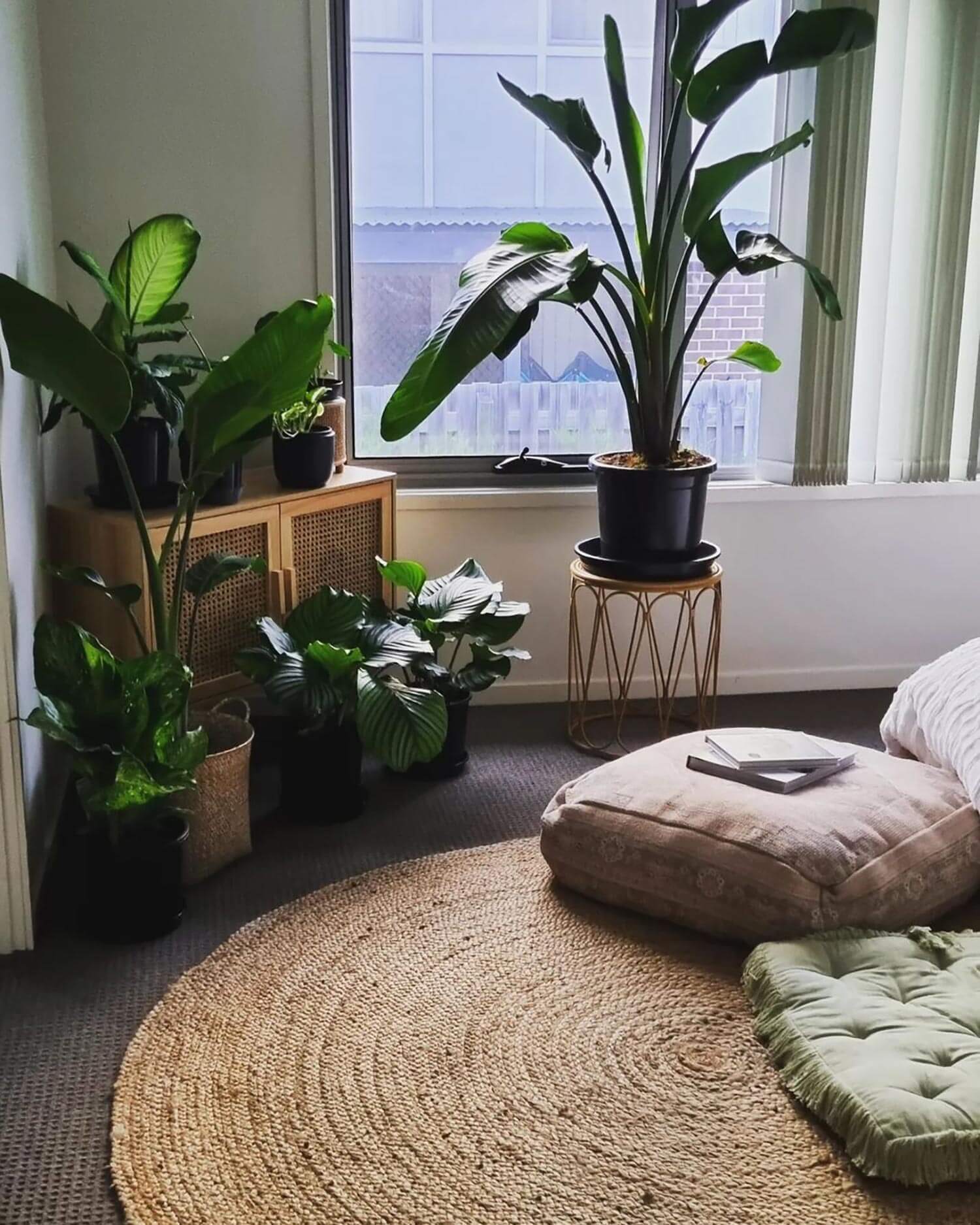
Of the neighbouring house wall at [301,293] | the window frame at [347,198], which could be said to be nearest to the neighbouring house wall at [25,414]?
the neighbouring house wall at [301,293]

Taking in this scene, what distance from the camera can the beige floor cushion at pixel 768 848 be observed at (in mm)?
2207

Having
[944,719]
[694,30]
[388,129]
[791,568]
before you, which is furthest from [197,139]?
[944,719]

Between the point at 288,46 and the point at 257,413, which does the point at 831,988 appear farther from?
the point at 288,46

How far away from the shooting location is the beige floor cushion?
2207 millimetres

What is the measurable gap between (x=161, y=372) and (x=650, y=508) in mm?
1150

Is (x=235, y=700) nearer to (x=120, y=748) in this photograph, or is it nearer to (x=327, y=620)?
(x=327, y=620)

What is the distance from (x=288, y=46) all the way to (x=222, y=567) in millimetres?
1384

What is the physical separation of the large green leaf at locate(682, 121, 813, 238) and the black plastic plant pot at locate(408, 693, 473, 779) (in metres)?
1.20

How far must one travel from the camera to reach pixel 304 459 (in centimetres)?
303

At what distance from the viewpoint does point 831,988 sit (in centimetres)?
201

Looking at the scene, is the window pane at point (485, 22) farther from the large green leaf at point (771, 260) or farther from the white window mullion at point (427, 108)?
the large green leaf at point (771, 260)

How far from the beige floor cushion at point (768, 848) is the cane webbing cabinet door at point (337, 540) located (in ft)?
2.97

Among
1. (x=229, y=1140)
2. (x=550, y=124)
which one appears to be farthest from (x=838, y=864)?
(x=550, y=124)

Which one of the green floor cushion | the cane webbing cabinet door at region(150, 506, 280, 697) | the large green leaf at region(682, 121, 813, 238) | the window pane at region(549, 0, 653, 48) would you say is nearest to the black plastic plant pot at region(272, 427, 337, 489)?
the cane webbing cabinet door at region(150, 506, 280, 697)
